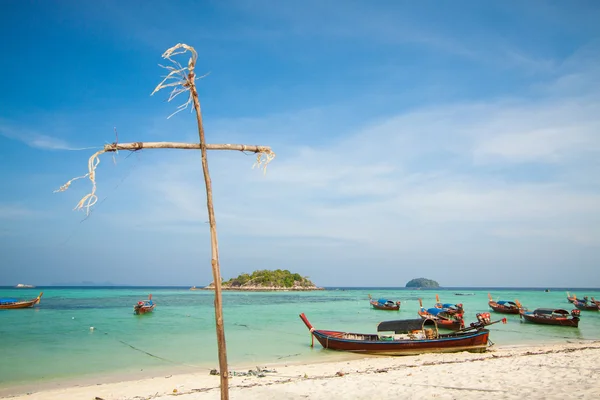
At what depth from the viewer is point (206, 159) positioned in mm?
5914

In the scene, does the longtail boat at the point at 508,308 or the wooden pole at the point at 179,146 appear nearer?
the wooden pole at the point at 179,146

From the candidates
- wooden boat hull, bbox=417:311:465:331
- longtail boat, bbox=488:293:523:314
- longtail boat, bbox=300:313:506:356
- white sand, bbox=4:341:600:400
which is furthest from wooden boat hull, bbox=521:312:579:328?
white sand, bbox=4:341:600:400

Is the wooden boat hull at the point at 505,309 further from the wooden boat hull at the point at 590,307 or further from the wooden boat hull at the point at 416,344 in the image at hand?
the wooden boat hull at the point at 416,344

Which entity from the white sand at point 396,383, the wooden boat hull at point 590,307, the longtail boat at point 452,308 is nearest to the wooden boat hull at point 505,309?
the longtail boat at point 452,308

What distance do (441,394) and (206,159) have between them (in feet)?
25.5

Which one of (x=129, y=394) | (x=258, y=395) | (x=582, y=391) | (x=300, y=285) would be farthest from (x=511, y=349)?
(x=300, y=285)

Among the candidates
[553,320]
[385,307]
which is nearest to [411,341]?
[553,320]

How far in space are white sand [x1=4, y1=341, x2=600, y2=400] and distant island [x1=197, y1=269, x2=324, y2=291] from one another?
378 ft

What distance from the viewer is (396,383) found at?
10891mm

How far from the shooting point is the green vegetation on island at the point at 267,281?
130 m

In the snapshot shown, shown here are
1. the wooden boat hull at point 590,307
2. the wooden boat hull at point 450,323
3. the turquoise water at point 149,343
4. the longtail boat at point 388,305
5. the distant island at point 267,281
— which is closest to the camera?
the turquoise water at point 149,343

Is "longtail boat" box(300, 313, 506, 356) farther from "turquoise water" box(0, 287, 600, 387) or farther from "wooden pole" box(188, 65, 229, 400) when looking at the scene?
"wooden pole" box(188, 65, 229, 400)

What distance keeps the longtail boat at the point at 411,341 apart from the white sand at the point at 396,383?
6.60 ft

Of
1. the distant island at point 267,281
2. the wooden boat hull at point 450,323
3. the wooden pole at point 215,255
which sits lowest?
the distant island at point 267,281
